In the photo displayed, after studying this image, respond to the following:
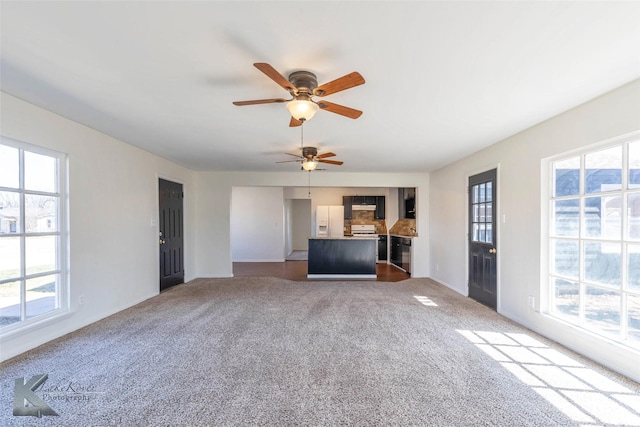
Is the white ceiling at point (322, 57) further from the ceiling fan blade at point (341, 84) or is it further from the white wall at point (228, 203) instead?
the white wall at point (228, 203)

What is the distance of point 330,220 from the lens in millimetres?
9461

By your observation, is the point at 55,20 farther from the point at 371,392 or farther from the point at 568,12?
the point at 371,392

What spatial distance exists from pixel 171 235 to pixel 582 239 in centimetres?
603

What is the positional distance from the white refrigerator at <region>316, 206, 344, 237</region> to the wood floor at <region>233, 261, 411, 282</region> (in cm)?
135

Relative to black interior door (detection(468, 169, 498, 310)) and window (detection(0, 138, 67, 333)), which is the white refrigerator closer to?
black interior door (detection(468, 169, 498, 310))

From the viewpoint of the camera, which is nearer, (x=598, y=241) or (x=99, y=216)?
(x=598, y=241)

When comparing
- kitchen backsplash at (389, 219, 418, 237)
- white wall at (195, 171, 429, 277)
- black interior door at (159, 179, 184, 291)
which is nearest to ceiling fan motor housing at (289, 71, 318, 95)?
black interior door at (159, 179, 184, 291)

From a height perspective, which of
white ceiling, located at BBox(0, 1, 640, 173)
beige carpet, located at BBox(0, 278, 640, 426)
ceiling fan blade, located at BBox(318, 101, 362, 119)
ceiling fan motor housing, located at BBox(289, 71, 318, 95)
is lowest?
beige carpet, located at BBox(0, 278, 640, 426)

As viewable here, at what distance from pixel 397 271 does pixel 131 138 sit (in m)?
6.17

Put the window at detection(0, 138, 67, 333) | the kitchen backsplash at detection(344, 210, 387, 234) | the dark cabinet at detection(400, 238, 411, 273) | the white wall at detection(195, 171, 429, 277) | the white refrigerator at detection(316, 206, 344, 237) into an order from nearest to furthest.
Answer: the window at detection(0, 138, 67, 333)
the white wall at detection(195, 171, 429, 277)
the dark cabinet at detection(400, 238, 411, 273)
the kitchen backsplash at detection(344, 210, 387, 234)
the white refrigerator at detection(316, 206, 344, 237)

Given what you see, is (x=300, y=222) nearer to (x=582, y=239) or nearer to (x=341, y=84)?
(x=582, y=239)

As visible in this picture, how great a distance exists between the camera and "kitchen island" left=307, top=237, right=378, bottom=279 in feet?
21.1

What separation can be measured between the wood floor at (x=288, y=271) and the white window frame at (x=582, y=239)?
10.3 feet

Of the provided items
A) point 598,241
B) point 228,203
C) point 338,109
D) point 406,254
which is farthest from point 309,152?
point 406,254
